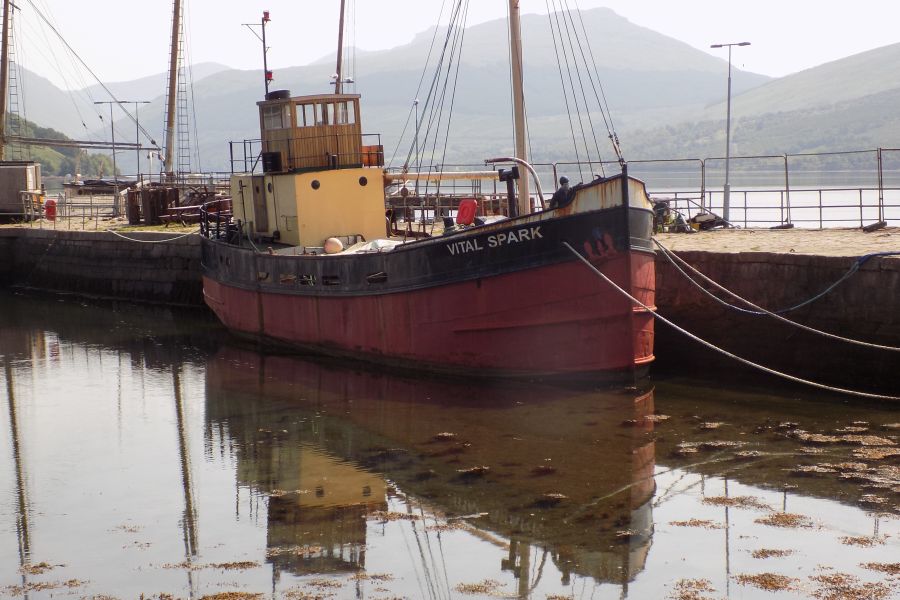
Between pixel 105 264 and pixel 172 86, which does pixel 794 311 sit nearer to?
pixel 105 264

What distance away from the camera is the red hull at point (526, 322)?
16047 millimetres

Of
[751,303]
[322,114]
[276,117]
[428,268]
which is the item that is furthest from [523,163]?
[276,117]

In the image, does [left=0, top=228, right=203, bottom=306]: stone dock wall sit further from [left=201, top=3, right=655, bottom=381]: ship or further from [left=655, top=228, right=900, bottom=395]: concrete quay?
[left=655, top=228, right=900, bottom=395]: concrete quay

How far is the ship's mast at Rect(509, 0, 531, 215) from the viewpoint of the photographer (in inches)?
673

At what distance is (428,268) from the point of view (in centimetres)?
1697

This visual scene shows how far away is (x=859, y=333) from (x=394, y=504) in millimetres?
7890

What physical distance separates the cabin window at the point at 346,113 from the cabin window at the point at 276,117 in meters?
1.01

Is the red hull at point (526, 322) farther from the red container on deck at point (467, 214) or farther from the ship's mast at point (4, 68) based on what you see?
the ship's mast at point (4, 68)

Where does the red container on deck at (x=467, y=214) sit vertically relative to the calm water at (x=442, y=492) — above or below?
above

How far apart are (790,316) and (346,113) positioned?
31.8 ft

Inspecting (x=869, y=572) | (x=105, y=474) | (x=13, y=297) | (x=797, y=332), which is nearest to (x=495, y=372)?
(x=797, y=332)

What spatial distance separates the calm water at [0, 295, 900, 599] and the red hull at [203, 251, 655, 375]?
1.64 feet

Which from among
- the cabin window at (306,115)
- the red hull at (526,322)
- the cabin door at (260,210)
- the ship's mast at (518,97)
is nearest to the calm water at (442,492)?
the red hull at (526,322)

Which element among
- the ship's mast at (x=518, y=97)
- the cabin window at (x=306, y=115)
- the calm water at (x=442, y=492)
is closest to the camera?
the calm water at (x=442, y=492)
